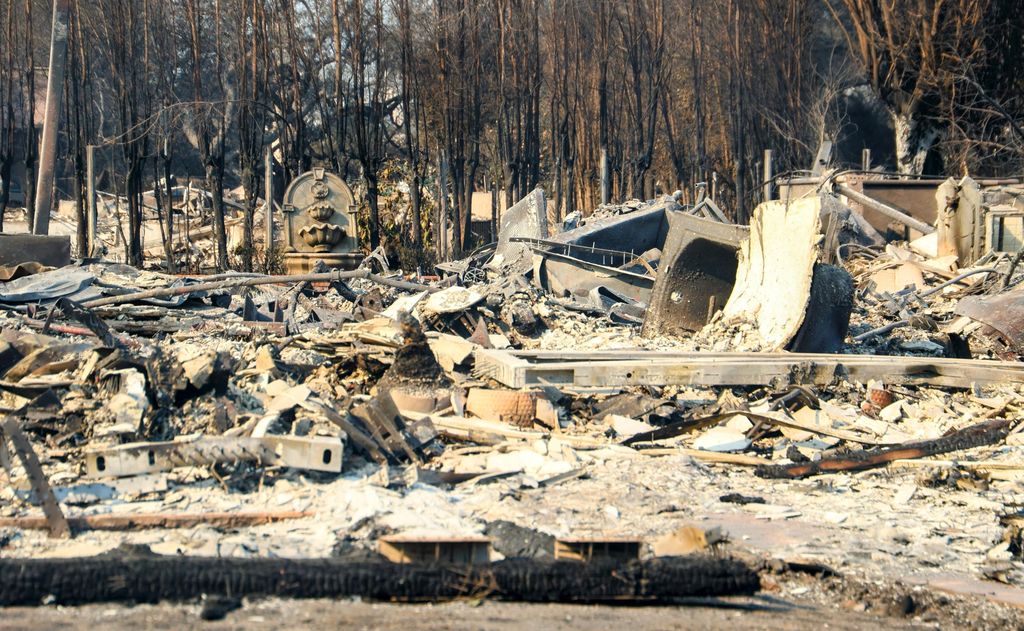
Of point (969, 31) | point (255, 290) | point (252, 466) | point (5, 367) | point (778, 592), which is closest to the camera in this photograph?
point (778, 592)

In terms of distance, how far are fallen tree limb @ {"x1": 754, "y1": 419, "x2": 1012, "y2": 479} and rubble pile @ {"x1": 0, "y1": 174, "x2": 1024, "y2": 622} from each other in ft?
0.06

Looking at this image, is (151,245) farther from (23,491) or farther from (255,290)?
(23,491)

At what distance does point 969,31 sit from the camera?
21.9 m

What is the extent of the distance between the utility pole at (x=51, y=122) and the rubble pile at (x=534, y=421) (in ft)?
12.1

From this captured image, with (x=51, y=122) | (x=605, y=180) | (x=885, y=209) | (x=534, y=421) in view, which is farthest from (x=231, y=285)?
(x=605, y=180)

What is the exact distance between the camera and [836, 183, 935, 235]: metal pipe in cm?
1845

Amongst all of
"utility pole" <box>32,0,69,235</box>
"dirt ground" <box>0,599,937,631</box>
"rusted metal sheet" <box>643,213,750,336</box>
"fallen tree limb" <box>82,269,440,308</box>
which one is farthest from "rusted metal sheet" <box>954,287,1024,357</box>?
"utility pole" <box>32,0,69,235</box>

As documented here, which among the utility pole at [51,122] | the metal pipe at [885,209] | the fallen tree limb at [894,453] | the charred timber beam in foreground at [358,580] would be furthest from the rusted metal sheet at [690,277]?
the utility pole at [51,122]

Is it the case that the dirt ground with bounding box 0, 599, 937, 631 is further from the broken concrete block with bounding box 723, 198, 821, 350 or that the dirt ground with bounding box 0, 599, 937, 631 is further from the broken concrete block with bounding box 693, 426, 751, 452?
the broken concrete block with bounding box 723, 198, 821, 350

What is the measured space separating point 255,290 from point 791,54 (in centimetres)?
1678

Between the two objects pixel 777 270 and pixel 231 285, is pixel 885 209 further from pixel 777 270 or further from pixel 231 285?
pixel 231 285

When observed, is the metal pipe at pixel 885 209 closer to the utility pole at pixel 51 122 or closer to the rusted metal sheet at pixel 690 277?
the rusted metal sheet at pixel 690 277

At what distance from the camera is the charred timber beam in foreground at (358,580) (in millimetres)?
3453

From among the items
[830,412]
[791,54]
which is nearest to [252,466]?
[830,412]
